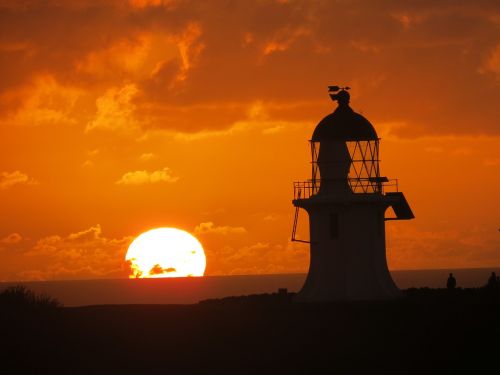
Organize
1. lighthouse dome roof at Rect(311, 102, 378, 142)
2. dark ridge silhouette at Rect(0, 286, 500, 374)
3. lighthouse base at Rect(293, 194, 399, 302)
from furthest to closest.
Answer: lighthouse dome roof at Rect(311, 102, 378, 142) < lighthouse base at Rect(293, 194, 399, 302) < dark ridge silhouette at Rect(0, 286, 500, 374)

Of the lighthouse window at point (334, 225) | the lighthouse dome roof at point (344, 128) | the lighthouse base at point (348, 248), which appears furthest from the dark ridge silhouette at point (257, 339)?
the lighthouse dome roof at point (344, 128)

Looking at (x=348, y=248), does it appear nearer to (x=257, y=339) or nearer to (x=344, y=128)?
(x=344, y=128)

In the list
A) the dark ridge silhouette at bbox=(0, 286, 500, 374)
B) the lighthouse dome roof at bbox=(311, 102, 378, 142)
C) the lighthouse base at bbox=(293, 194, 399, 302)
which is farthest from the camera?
the lighthouse dome roof at bbox=(311, 102, 378, 142)

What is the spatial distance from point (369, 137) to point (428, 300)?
838 centimetres

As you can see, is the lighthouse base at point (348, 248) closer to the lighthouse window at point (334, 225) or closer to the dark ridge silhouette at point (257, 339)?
the lighthouse window at point (334, 225)

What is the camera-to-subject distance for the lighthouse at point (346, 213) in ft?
176

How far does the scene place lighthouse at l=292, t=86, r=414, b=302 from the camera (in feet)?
176

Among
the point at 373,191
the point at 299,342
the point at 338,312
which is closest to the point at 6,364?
the point at 299,342

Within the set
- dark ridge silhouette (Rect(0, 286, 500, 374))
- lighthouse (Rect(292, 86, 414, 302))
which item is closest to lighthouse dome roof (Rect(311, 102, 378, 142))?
lighthouse (Rect(292, 86, 414, 302))

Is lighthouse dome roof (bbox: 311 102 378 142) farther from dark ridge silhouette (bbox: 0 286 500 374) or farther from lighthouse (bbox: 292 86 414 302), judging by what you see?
dark ridge silhouette (bbox: 0 286 500 374)

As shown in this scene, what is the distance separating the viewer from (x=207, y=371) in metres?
43.0

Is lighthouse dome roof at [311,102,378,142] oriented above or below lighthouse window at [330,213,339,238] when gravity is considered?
→ above

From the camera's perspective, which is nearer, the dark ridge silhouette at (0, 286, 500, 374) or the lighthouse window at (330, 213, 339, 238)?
the dark ridge silhouette at (0, 286, 500, 374)

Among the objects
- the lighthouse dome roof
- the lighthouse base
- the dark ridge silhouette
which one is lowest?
the dark ridge silhouette
